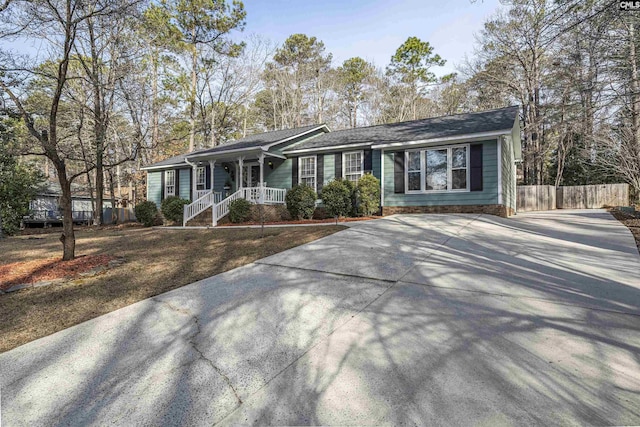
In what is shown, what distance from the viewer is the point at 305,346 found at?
2695 mm

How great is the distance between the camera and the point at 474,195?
10289 millimetres

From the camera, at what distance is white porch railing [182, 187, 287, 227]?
12.4 metres

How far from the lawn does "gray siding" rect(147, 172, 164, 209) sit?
10.4 m

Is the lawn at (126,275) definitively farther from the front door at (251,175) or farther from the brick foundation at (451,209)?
the front door at (251,175)

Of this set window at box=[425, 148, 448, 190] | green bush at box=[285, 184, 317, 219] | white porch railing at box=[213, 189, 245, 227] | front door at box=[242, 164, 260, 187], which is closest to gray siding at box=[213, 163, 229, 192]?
front door at box=[242, 164, 260, 187]

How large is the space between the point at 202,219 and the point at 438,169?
954 centimetres

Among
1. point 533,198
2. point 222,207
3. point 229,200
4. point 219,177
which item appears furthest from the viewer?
point 533,198

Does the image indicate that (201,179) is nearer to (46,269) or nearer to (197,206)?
(197,206)

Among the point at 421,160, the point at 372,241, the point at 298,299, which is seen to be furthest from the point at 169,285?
the point at 421,160

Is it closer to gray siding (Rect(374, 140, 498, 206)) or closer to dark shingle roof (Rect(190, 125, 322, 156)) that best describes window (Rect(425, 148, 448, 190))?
gray siding (Rect(374, 140, 498, 206))

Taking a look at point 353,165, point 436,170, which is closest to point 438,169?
point 436,170

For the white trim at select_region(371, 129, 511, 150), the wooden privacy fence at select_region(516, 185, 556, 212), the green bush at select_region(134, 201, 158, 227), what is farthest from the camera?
the wooden privacy fence at select_region(516, 185, 556, 212)

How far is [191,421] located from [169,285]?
2.97m

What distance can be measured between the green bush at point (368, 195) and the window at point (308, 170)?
282 cm
